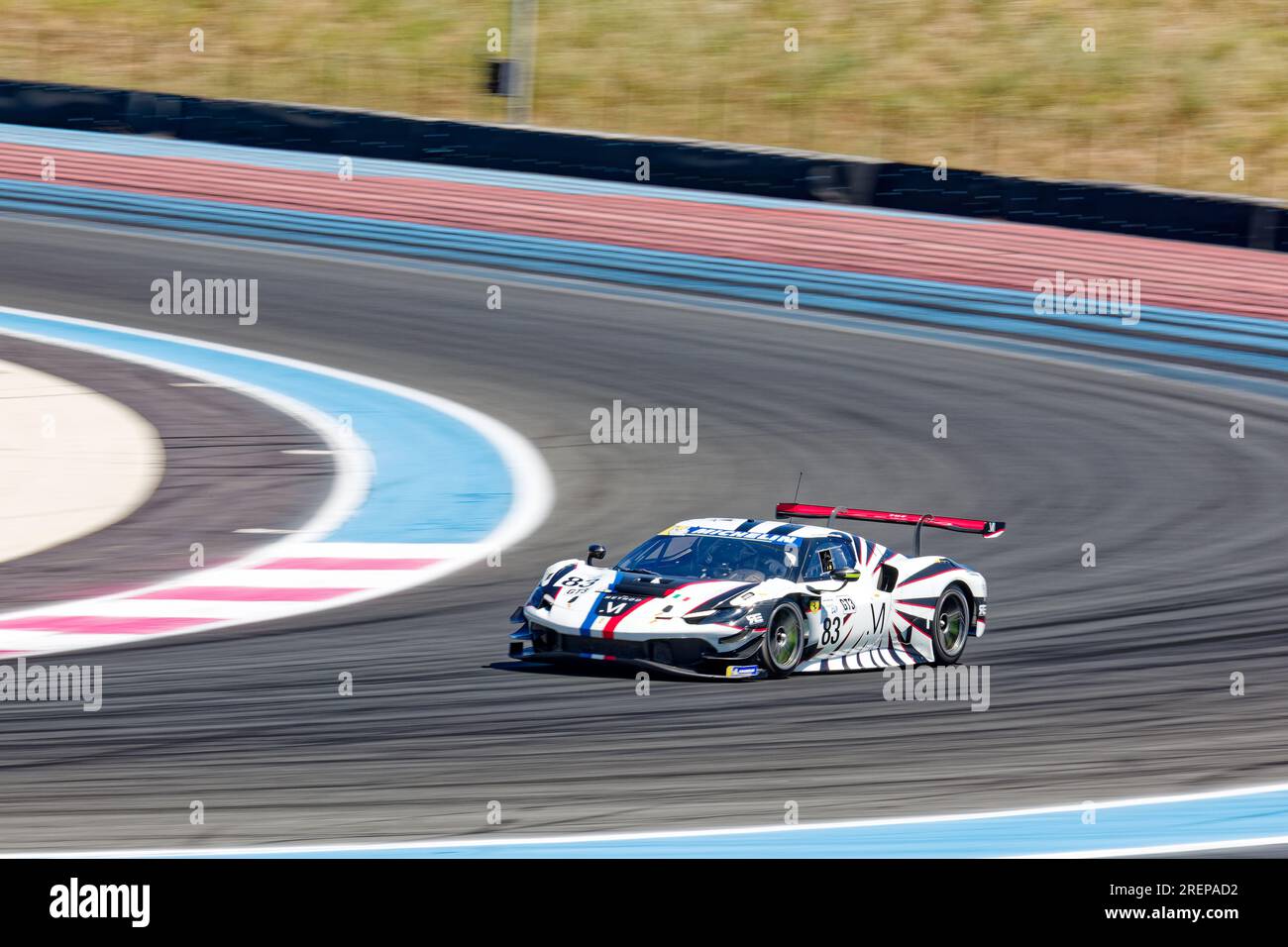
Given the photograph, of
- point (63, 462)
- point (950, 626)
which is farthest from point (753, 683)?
point (63, 462)

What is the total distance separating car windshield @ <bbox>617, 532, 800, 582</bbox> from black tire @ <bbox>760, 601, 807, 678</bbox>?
0.90 feet

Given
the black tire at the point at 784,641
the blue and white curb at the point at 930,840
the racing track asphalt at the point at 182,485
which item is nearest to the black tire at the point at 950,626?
the black tire at the point at 784,641

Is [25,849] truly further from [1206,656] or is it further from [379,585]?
[1206,656]

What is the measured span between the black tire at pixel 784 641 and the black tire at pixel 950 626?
37.3 inches

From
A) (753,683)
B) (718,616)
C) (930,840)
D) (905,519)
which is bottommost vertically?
(930,840)

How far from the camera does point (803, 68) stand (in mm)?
46438

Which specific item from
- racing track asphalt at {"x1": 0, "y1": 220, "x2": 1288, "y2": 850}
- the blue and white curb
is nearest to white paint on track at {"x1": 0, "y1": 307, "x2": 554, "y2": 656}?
racing track asphalt at {"x1": 0, "y1": 220, "x2": 1288, "y2": 850}

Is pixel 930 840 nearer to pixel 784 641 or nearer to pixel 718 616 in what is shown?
pixel 718 616

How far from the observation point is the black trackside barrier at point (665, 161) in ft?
99.0

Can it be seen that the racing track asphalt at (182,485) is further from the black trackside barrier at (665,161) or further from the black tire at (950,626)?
the black trackside barrier at (665,161)

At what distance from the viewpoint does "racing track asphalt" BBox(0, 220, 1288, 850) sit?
935 centimetres

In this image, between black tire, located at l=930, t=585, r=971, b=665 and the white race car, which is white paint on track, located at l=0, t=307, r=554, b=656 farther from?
black tire, located at l=930, t=585, r=971, b=665

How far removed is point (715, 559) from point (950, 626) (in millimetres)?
1507

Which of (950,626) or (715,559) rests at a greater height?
(715,559)
